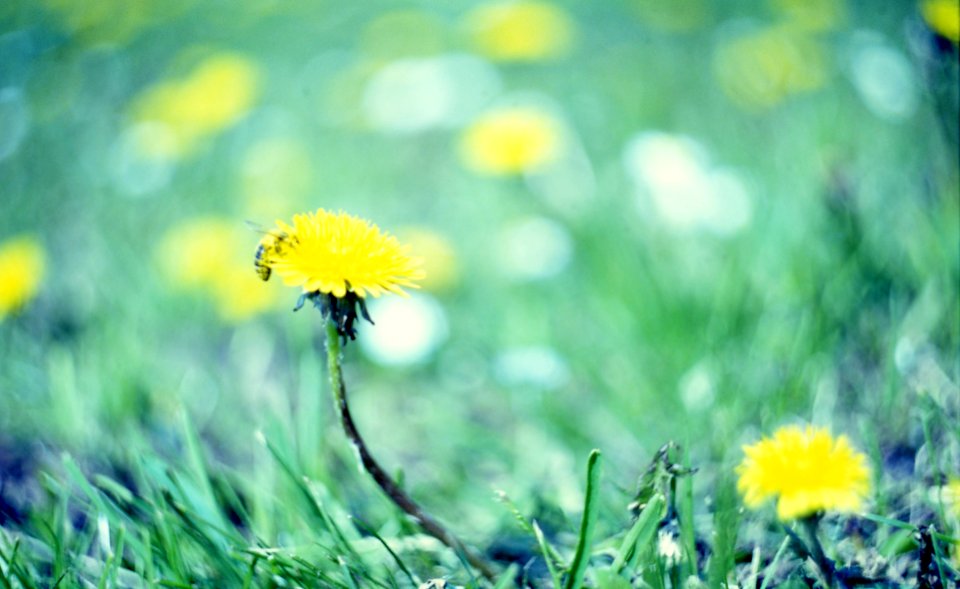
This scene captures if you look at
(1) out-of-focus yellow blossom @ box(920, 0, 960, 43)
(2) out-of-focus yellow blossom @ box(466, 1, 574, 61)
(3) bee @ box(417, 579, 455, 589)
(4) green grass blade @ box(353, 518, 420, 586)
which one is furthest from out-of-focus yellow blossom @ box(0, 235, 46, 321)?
(1) out-of-focus yellow blossom @ box(920, 0, 960, 43)

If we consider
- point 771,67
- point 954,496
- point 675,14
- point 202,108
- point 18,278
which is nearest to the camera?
point 954,496

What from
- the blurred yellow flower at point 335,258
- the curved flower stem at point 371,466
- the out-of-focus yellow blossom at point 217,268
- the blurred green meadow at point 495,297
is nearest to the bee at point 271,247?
the blurred yellow flower at point 335,258

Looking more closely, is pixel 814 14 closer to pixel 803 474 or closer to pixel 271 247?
pixel 803 474

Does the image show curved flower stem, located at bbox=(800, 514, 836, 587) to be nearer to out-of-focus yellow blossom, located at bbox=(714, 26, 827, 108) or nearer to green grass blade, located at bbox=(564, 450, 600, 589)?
green grass blade, located at bbox=(564, 450, 600, 589)

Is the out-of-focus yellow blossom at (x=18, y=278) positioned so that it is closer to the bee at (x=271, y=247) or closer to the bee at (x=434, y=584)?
the bee at (x=271, y=247)

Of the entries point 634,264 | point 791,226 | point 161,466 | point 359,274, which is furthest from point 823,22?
point 161,466

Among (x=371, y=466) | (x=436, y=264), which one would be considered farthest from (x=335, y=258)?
(x=436, y=264)

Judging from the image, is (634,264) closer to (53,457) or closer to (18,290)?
(53,457)
